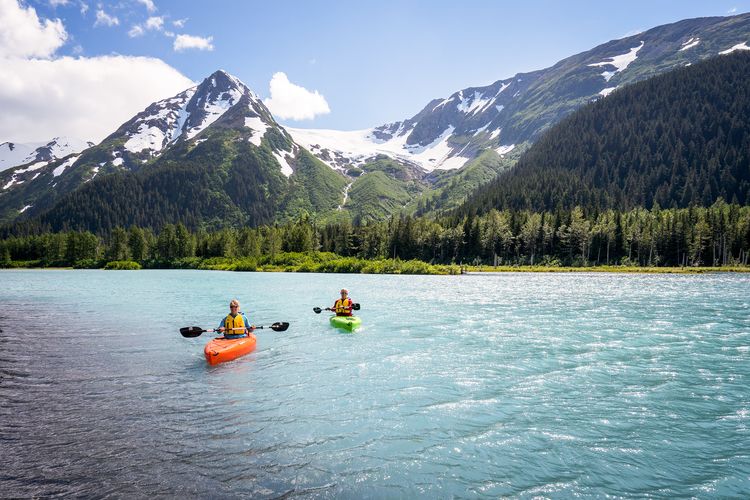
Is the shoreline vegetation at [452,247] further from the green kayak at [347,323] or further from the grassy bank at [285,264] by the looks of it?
the green kayak at [347,323]

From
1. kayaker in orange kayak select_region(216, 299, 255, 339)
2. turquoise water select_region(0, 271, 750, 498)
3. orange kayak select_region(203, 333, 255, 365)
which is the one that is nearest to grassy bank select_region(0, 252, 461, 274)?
turquoise water select_region(0, 271, 750, 498)

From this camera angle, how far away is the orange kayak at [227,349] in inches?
827

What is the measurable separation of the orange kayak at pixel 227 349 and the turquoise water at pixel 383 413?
63 cm

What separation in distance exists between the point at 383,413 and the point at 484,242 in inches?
5188

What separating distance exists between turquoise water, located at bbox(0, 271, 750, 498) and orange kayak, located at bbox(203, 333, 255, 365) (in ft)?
2.06

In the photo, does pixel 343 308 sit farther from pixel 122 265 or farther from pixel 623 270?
pixel 122 265

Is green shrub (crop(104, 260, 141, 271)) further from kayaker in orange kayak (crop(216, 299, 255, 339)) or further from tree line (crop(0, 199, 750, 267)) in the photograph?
kayaker in orange kayak (crop(216, 299, 255, 339))

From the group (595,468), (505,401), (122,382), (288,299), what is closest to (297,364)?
(122,382)

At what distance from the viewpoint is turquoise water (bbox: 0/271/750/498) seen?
10000mm

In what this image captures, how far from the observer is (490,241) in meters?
142

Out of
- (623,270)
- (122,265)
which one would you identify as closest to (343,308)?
(623,270)

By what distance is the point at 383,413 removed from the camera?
1452 cm

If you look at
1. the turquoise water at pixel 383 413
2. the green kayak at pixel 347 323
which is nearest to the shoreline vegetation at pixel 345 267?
the green kayak at pixel 347 323

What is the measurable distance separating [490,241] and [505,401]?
130044 mm
